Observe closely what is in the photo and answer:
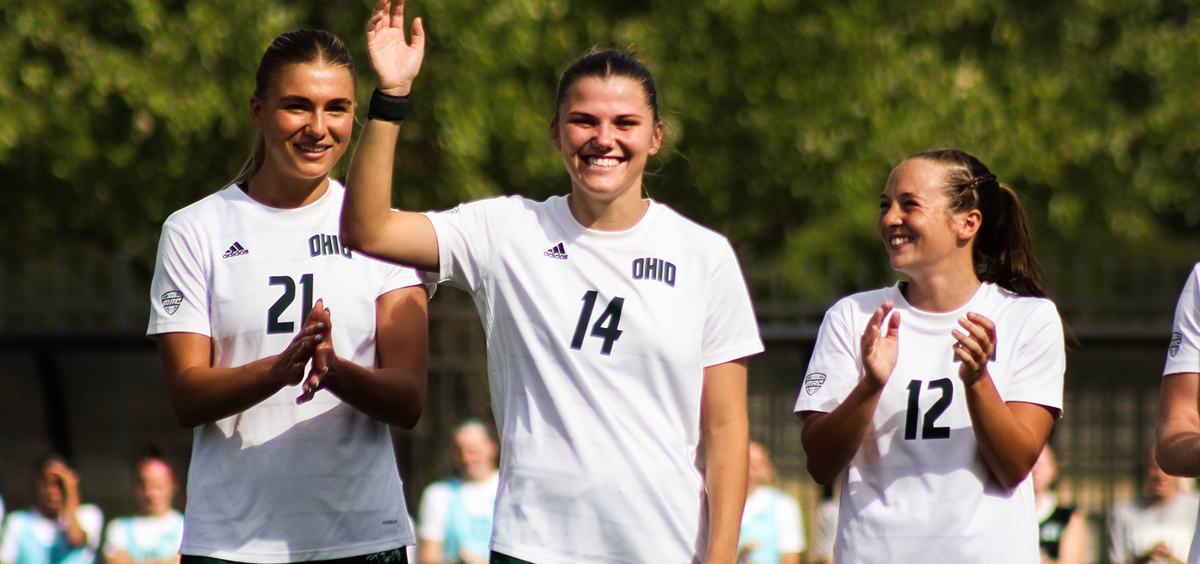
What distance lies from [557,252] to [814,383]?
83 cm

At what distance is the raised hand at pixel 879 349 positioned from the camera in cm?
304

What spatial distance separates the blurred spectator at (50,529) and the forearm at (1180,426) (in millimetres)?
6041

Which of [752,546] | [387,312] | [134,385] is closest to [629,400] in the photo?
[387,312]

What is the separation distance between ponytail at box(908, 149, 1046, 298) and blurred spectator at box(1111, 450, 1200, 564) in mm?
3649

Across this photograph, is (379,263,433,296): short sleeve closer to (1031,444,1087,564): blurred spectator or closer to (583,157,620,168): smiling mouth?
(583,157,620,168): smiling mouth

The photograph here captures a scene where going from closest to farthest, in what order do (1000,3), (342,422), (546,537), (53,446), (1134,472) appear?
(546,537), (342,422), (1134,472), (53,446), (1000,3)

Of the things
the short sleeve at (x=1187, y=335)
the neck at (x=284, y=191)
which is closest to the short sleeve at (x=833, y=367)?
the short sleeve at (x=1187, y=335)

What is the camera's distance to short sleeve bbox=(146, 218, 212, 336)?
3.16 meters

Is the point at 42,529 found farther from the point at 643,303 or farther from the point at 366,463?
the point at 643,303

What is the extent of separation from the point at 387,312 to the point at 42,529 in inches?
196

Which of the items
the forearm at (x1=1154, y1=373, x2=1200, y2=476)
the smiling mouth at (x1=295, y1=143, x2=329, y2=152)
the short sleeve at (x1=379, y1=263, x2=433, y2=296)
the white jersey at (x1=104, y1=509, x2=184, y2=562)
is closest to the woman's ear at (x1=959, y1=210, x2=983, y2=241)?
the forearm at (x1=1154, y1=373, x2=1200, y2=476)

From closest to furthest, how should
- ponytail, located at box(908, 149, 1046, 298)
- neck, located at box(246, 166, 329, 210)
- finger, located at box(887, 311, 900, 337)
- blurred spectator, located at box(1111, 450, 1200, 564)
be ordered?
finger, located at box(887, 311, 900, 337)
neck, located at box(246, 166, 329, 210)
ponytail, located at box(908, 149, 1046, 298)
blurred spectator, located at box(1111, 450, 1200, 564)

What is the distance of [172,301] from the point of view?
3176 mm

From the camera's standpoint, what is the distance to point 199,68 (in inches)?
372
